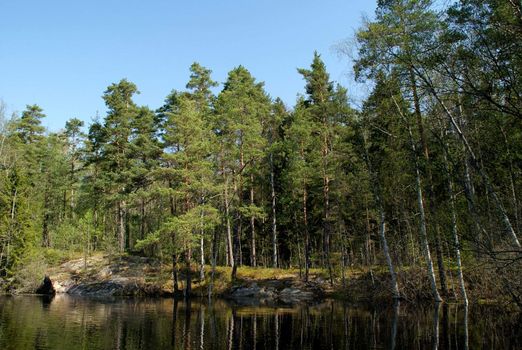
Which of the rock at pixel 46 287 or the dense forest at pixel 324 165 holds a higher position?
the dense forest at pixel 324 165

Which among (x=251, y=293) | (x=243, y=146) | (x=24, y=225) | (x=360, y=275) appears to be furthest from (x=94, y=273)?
(x=360, y=275)

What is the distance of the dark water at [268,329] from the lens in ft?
43.9

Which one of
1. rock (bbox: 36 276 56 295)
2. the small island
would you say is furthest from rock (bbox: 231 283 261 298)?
rock (bbox: 36 276 56 295)

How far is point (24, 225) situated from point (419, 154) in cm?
3478

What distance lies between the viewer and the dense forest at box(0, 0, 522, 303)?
503 inches

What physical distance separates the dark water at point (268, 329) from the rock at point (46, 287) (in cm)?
1657

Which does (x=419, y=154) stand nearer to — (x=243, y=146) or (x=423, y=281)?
(x=423, y=281)

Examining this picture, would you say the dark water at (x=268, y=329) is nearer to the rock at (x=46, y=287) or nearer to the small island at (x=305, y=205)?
the small island at (x=305, y=205)

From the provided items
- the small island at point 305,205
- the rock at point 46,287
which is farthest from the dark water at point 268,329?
the rock at point 46,287

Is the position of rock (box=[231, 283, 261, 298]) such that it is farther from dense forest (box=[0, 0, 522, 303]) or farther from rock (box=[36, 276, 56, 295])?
rock (box=[36, 276, 56, 295])

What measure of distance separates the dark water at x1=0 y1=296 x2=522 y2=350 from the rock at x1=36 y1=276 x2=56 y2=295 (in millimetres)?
16573

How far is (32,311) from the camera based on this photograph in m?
23.1

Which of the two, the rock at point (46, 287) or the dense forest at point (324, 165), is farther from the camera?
the rock at point (46, 287)

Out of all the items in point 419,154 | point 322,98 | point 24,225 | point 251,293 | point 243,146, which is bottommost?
point 251,293
